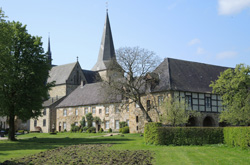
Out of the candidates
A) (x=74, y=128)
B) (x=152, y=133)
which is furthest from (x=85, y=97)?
(x=152, y=133)

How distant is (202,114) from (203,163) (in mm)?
26721

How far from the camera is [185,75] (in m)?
43.8

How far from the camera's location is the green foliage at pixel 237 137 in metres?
20.8

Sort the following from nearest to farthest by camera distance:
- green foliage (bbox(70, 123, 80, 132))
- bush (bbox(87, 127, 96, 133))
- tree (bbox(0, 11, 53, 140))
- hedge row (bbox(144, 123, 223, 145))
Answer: hedge row (bbox(144, 123, 223, 145)), tree (bbox(0, 11, 53, 140)), bush (bbox(87, 127, 96, 133)), green foliage (bbox(70, 123, 80, 132))

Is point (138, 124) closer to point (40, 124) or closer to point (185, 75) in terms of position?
point (185, 75)

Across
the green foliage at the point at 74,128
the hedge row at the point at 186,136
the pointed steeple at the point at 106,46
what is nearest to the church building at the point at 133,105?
the green foliage at the point at 74,128

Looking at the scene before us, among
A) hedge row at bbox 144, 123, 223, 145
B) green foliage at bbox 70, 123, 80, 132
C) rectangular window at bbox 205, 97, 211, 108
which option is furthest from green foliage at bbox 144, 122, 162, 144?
green foliage at bbox 70, 123, 80, 132

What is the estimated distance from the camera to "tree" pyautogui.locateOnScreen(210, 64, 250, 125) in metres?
36.2

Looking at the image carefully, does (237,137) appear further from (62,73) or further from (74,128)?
(62,73)

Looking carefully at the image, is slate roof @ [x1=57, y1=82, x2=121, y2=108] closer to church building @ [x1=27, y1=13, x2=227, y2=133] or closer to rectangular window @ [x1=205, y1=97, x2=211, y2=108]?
church building @ [x1=27, y1=13, x2=227, y2=133]

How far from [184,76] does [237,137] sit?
71.4 feet

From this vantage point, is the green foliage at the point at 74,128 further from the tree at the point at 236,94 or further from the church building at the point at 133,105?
the tree at the point at 236,94

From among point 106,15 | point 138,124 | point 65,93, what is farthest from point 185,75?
point 106,15

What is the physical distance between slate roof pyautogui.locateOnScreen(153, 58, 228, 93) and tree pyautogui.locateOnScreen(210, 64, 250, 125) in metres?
2.45
